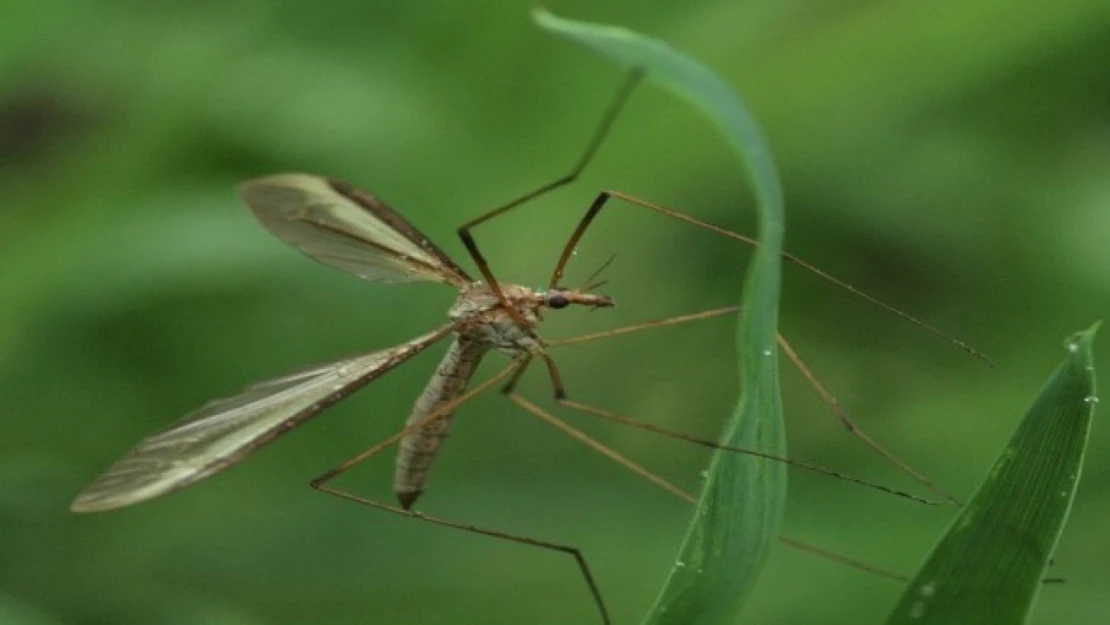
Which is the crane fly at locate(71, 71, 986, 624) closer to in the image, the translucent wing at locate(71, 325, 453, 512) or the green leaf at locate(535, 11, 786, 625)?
the translucent wing at locate(71, 325, 453, 512)

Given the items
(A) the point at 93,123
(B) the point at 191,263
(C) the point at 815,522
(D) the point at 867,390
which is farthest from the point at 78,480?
(D) the point at 867,390

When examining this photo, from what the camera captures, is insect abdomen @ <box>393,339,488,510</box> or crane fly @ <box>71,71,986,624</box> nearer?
crane fly @ <box>71,71,986,624</box>

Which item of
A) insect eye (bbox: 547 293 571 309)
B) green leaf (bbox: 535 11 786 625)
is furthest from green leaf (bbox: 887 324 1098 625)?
insect eye (bbox: 547 293 571 309)

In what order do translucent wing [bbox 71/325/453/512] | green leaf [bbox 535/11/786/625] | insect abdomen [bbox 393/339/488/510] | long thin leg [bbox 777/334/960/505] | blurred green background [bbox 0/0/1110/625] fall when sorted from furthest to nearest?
blurred green background [bbox 0/0/1110/625], insect abdomen [bbox 393/339/488/510], long thin leg [bbox 777/334/960/505], translucent wing [bbox 71/325/453/512], green leaf [bbox 535/11/786/625]

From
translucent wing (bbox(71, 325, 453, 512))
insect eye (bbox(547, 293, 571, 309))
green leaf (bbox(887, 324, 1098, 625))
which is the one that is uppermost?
green leaf (bbox(887, 324, 1098, 625))

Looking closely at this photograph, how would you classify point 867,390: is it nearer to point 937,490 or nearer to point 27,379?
point 937,490

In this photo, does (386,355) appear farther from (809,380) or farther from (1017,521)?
→ (1017,521)

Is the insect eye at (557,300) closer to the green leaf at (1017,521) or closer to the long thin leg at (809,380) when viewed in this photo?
the long thin leg at (809,380)
